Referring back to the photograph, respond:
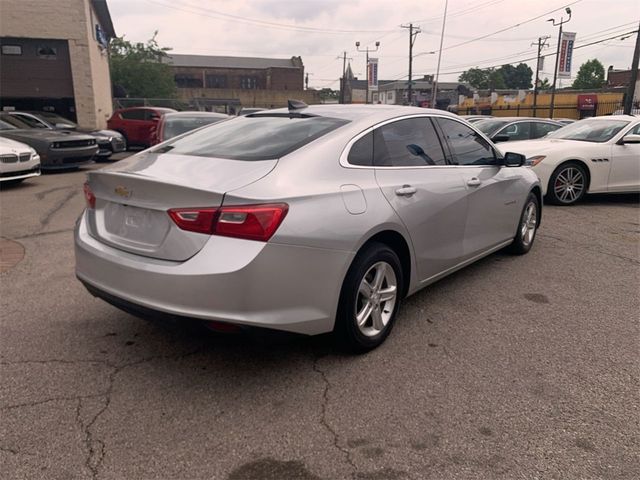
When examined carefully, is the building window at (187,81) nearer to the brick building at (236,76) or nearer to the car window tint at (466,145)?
the brick building at (236,76)

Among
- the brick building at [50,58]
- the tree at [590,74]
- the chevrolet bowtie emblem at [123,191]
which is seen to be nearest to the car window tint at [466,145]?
the chevrolet bowtie emblem at [123,191]

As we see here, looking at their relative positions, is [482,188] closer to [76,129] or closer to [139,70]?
[76,129]

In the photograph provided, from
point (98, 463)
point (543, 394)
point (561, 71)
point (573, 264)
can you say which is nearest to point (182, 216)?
point (98, 463)

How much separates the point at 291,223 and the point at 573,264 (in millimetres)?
3911

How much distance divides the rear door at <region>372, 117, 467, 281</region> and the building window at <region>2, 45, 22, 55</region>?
24869 millimetres

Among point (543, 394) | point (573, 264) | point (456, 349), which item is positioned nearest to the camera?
point (543, 394)

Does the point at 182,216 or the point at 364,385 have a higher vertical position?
the point at 182,216

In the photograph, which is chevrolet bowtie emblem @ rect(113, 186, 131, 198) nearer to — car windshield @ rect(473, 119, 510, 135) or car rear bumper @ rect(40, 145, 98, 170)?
car rear bumper @ rect(40, 145, 98, 170)

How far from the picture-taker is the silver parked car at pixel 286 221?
2566 millimetres

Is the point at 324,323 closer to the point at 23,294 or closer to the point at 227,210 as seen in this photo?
the point at 227,210

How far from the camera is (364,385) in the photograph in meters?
2.95

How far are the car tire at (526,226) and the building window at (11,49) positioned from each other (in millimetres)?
24766

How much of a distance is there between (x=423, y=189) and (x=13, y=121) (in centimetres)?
1287

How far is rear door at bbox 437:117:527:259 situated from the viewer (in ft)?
14.0
